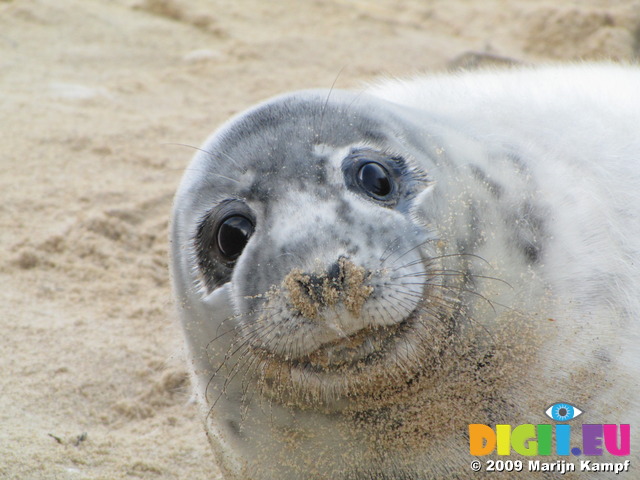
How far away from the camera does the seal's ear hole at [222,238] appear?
1870 millimetres

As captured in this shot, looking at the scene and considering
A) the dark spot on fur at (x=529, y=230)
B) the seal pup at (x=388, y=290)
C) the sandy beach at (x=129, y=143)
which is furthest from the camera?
the sandy beach at (x=129, y=143)

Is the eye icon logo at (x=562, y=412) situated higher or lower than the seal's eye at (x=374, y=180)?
lower

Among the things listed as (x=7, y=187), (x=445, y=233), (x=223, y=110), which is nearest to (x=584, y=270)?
(x=445, y=233)

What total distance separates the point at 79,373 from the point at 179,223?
102 centimetres

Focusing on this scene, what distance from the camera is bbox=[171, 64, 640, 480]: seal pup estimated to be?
66.8 inches

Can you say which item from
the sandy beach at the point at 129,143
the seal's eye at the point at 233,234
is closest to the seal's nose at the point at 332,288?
the seal's eye at the point at 233,234

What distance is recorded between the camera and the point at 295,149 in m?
1.87

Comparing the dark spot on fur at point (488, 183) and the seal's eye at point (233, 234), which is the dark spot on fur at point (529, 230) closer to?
the dark spot on fur at point (488, 183)

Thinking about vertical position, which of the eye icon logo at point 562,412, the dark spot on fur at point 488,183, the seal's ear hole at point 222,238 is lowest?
the eye icon logo at point 562,412

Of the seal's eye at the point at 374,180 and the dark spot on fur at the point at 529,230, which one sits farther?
the dark spot on fur at the point at 529,230

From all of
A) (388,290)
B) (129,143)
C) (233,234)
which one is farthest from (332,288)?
(129,143)

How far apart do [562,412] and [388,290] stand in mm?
588

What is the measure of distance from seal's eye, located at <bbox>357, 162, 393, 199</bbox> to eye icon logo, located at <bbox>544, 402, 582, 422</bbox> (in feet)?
2.20

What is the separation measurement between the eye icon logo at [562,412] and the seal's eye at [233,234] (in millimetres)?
861
